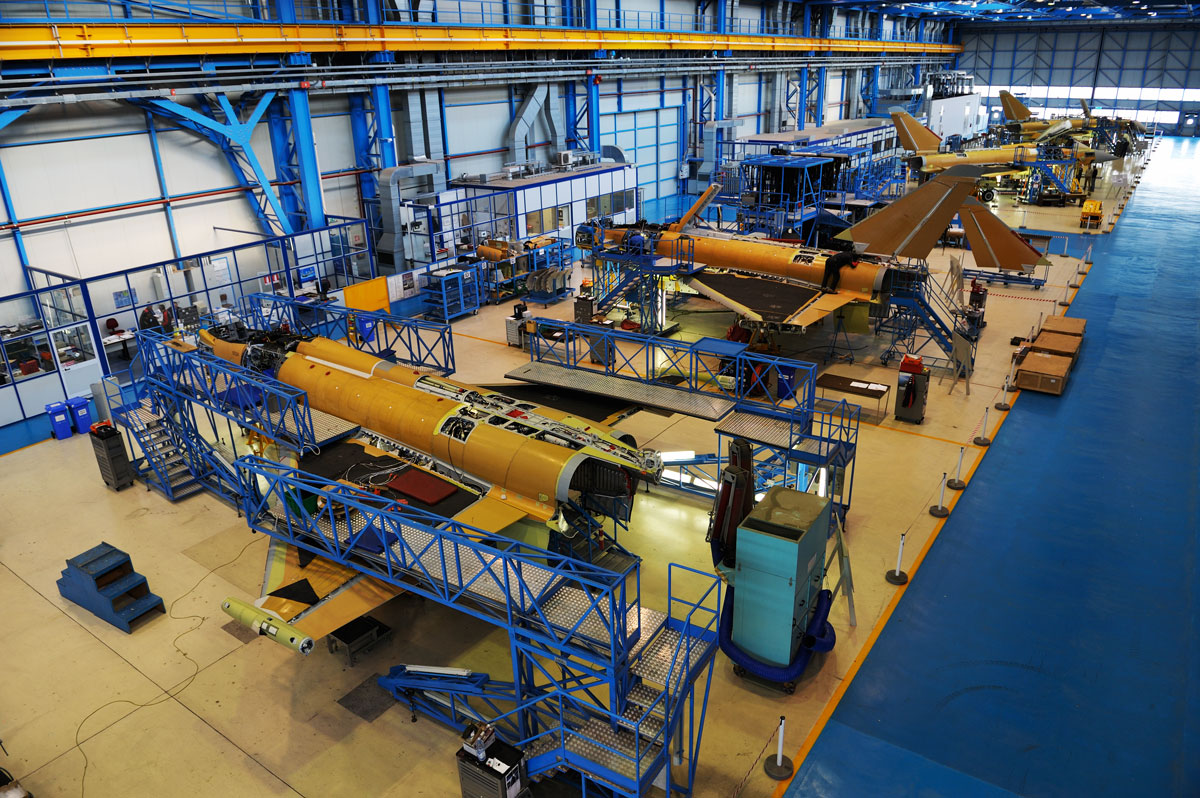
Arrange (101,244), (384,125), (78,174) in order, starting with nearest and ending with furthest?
(78,174), (101,244), (384,125)

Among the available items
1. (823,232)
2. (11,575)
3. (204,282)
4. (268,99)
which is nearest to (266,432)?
(11,575)

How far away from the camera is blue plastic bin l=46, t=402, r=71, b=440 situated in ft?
65.6

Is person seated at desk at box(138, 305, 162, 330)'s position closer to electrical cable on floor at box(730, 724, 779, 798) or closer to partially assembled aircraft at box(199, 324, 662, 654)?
partially assembled aircraft at box(199, 324, 662, 654)

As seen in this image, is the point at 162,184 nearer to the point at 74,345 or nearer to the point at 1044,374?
the point at 74,345

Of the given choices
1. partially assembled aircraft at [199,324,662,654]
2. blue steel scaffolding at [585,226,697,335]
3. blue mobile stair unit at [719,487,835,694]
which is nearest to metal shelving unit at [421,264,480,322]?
blue steel scaffolding at [585,226,697,335]

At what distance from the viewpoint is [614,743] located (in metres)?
9.02

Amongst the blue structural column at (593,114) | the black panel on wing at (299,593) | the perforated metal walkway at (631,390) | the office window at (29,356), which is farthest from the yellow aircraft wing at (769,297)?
the office window at (29,356)

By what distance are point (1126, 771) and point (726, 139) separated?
42.8m

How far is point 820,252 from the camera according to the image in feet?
84.7

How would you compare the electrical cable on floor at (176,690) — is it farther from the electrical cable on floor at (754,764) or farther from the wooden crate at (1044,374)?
the wooden crate at (1044,374)

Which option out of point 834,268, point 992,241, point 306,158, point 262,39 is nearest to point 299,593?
point 992,241

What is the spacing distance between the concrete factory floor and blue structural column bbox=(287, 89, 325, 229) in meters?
12.3

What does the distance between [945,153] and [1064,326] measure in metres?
19.0

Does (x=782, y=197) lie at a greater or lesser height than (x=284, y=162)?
lesser
